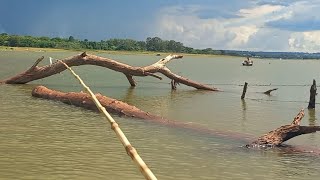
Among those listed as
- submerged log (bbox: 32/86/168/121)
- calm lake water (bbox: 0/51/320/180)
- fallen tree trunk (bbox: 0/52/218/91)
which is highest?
fallen tree trunk (bbox: 0/52/218/91)

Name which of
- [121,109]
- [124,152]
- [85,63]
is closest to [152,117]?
[121,109]

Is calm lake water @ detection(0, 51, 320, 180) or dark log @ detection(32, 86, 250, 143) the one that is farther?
dark log @ detection(32, 86, 250, 143)

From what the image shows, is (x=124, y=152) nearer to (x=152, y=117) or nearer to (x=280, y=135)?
(x=280, y=135)

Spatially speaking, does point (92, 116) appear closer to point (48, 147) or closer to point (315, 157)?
point (48, 147)

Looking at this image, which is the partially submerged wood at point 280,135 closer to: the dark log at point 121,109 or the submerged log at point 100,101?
the dark log at point 121,109

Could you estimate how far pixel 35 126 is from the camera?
47.5ft

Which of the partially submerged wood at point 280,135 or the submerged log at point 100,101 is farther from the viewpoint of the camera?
the submerged log at point 100,101

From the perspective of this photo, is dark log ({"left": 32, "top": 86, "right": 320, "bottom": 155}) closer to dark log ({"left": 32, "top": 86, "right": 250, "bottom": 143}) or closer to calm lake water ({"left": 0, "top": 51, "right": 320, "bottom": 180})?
dark log ({"left": 32, "top": 86, "right": 250, "bottom": 143})

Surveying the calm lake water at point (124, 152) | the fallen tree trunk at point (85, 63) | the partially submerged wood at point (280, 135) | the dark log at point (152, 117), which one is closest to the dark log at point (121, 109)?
the dark log at point (152, 117)

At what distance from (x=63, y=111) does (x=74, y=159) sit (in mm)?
8091

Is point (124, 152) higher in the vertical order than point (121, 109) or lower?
lower

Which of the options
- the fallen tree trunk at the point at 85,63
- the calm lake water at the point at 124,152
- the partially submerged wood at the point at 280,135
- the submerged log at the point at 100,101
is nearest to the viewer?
the calm lake water at the point at 124,152

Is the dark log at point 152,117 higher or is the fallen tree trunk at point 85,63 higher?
the fallen tree trunk at point 85,63

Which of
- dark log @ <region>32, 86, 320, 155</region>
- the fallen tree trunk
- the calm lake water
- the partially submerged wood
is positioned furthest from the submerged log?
the fallen tree trunk
